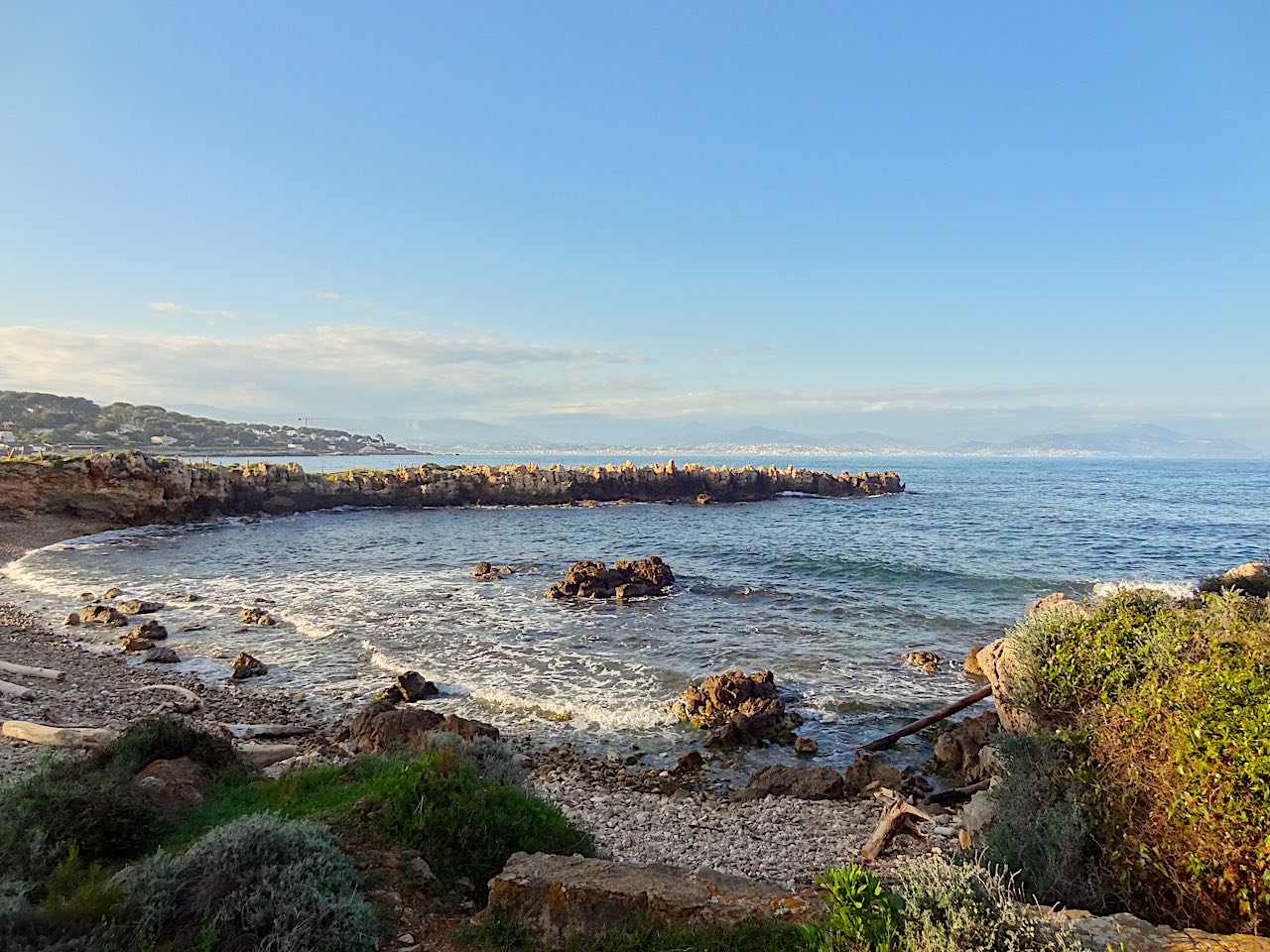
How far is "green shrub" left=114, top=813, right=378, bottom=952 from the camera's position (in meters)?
4.09

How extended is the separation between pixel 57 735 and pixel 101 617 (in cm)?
1168

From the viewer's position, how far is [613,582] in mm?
23922

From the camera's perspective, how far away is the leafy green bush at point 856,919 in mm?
3592

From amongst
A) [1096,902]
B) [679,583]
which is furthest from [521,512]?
[1096,902]

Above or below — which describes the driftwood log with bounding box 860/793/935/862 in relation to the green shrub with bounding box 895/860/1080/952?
below

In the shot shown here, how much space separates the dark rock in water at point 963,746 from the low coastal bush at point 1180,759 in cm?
531

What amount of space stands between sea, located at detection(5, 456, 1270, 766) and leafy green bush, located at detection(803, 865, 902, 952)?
7.86m

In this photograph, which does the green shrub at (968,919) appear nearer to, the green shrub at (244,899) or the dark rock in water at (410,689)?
the green shrub at (244,899)

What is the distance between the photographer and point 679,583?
85.5 ft

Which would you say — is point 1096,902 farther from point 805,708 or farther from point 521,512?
point 521,512

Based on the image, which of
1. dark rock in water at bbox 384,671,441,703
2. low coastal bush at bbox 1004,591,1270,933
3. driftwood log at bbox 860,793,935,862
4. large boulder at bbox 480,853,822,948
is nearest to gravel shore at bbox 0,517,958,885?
driftwood log at bbox 860,793,935,862

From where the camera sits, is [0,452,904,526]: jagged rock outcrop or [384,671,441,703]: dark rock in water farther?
[0,452,904,526]: jagged rock outcrop

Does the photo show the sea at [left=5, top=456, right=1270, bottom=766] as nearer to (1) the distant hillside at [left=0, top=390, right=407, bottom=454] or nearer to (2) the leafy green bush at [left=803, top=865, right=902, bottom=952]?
(2) the leafy green bush at [left=803, top=865, right=902, bottom=952]

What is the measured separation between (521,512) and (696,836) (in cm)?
4779
